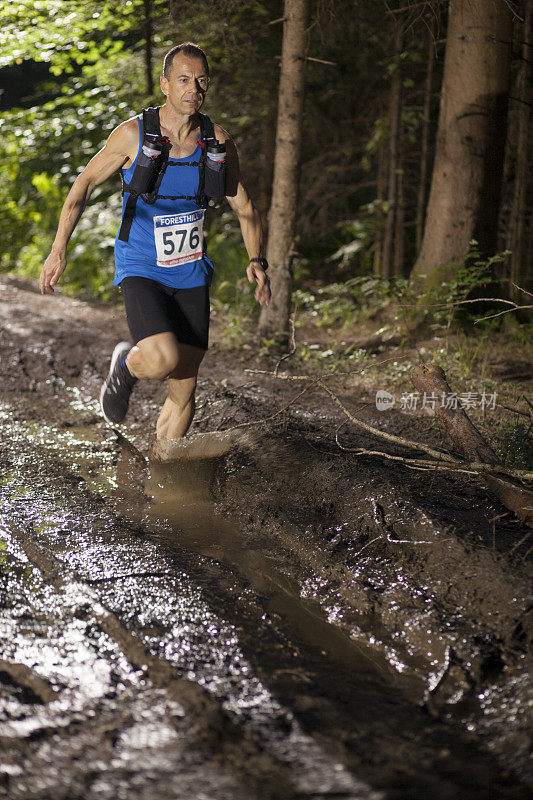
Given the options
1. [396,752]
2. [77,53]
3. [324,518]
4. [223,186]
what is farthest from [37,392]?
[77,53]

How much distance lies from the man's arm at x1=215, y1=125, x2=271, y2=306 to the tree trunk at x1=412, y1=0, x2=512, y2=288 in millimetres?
3614

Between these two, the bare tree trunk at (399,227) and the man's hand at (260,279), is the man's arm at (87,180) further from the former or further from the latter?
the bare tree trunk at (399,227)

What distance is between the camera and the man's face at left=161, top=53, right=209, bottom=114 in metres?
3.82

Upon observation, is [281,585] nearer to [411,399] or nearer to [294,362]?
[411,399]

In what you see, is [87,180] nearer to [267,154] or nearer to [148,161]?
[148,161]

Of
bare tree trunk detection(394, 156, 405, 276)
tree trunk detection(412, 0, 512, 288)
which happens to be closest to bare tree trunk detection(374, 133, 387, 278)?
bare tree trunk detection(394, 156, 405, 276)

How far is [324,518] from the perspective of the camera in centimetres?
364

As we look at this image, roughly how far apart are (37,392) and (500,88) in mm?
6010

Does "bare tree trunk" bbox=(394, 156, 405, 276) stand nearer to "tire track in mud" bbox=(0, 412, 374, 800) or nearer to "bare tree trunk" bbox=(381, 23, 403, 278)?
"bare tree trunk" bbox=(381, 23, 403, 278)

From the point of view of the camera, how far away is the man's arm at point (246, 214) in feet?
13.8

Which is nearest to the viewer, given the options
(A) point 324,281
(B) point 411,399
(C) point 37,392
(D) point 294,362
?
(B) point 411,399

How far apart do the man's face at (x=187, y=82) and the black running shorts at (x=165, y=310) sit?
3.32 feet

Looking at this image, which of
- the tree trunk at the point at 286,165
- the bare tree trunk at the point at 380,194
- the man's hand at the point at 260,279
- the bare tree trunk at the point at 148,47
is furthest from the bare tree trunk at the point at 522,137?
the bare tree trunk at the point at 148,47

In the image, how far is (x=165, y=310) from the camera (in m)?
4.05
